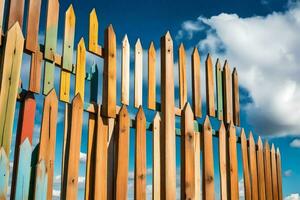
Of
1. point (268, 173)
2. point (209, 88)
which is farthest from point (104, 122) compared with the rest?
point (268, 173)

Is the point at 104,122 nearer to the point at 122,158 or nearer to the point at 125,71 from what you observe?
the point at 122,158

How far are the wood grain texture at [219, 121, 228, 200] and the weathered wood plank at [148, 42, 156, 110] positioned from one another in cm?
90

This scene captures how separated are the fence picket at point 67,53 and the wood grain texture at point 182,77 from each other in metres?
1.20

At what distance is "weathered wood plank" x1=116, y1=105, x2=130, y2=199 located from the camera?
310cm

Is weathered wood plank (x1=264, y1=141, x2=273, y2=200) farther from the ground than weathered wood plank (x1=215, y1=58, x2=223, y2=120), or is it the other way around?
weathered wood plank (x1=215, y1=58, x2=223, y2=120)

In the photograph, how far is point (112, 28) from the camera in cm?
345

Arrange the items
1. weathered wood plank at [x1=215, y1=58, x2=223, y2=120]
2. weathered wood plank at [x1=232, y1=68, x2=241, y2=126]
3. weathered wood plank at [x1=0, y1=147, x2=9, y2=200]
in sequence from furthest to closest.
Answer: weathered wood plank at [x1=232, y1=68, x2=241, y2=126] < weathered wood plank at [x1=215, y1=58, x2=223, y2=120] < weathered wood plank at [x1=0, y1=147, x2=9, y2=200]

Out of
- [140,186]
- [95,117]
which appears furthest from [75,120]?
[140,186]

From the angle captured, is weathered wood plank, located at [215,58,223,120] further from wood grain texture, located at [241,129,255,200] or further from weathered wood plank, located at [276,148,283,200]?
weathered wood plank, located at [276,148,283,200]

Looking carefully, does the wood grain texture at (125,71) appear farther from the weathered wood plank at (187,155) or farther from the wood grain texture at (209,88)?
the wood grain texture at (209,88)

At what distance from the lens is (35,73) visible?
2.77 meters

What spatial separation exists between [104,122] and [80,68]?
44 centimetres

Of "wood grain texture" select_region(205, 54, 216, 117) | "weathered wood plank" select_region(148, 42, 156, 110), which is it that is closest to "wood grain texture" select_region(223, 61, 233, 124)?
"wood grain texture" select_region(205, 54, 216, 117)

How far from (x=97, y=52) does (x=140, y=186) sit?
109cm
